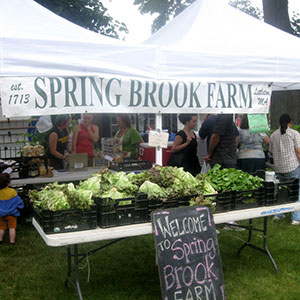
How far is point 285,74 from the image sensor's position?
4746 millimetres

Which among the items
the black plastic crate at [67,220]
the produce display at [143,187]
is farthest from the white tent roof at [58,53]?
the black plastic crate at [67,220]

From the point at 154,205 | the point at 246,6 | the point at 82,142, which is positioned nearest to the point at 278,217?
the point at 82,142

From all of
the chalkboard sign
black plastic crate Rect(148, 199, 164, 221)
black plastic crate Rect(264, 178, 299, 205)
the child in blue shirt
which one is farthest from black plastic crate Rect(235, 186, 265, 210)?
the child in blue shirt

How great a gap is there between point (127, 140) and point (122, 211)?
3050mm

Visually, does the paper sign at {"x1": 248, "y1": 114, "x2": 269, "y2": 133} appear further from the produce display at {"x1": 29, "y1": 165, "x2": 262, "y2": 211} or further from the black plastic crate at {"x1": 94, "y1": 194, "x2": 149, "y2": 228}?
the black plastic crate at {"x1": 94, "y1": 194, "x2": 149, "y2": 228}

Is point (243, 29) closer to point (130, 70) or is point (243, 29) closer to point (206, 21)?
point (206, 21)

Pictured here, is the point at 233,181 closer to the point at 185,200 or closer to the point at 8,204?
the point at 185,200

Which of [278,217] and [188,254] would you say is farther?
[278,217]

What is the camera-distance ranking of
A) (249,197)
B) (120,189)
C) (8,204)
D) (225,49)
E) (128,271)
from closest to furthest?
(120,189) → (249,197) → (128,271) → (225,49) → (8,204)

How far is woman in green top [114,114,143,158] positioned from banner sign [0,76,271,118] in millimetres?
1774

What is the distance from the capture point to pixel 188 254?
325 centimetres

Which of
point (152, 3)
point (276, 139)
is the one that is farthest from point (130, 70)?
point (152, 3)

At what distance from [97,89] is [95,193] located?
4.10ft

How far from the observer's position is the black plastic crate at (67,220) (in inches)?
114
